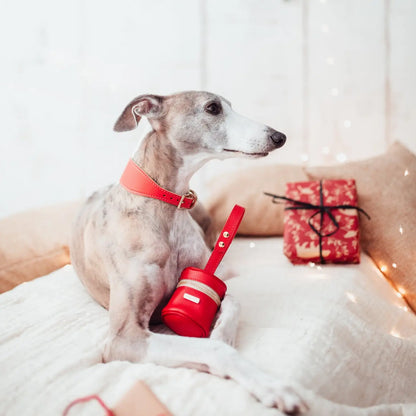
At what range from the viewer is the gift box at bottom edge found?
193 centimetres

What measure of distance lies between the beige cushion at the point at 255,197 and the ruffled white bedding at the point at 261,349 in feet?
Result: 1.88

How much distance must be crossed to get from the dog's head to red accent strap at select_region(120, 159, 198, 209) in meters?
0.16

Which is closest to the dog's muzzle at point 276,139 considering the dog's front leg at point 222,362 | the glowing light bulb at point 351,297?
the glowing light bulb at point 351,297

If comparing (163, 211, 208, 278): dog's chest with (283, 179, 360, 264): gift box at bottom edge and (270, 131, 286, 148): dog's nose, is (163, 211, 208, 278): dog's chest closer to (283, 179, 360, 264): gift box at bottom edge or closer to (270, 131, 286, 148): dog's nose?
(270, 131, 286, 148): dog's nose

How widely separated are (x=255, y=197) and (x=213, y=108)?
3.20 feet

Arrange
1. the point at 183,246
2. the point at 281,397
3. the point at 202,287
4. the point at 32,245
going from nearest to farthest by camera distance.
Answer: the point at 281,397, the point at 202,287, the point at 183,246, the point at 32,245

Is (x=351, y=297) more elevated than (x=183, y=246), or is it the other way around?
(x=183, y=246)

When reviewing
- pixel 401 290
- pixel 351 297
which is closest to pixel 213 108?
pixel 351 297

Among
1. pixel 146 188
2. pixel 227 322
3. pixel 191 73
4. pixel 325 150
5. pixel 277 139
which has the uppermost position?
pixel 191 73

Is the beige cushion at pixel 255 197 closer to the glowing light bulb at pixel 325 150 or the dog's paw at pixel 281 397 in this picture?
the glowing light bulb at pixel 325 150

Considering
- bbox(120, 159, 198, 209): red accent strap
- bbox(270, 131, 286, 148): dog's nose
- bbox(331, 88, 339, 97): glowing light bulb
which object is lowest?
bbox(120, 159, 198, 209): red accent strap

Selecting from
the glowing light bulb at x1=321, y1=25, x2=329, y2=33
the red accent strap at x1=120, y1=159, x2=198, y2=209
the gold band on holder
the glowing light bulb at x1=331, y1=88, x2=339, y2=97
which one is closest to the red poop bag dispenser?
the gold band on holder

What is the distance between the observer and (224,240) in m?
1.42

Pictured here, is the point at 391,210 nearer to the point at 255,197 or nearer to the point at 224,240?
the point at 255,197
